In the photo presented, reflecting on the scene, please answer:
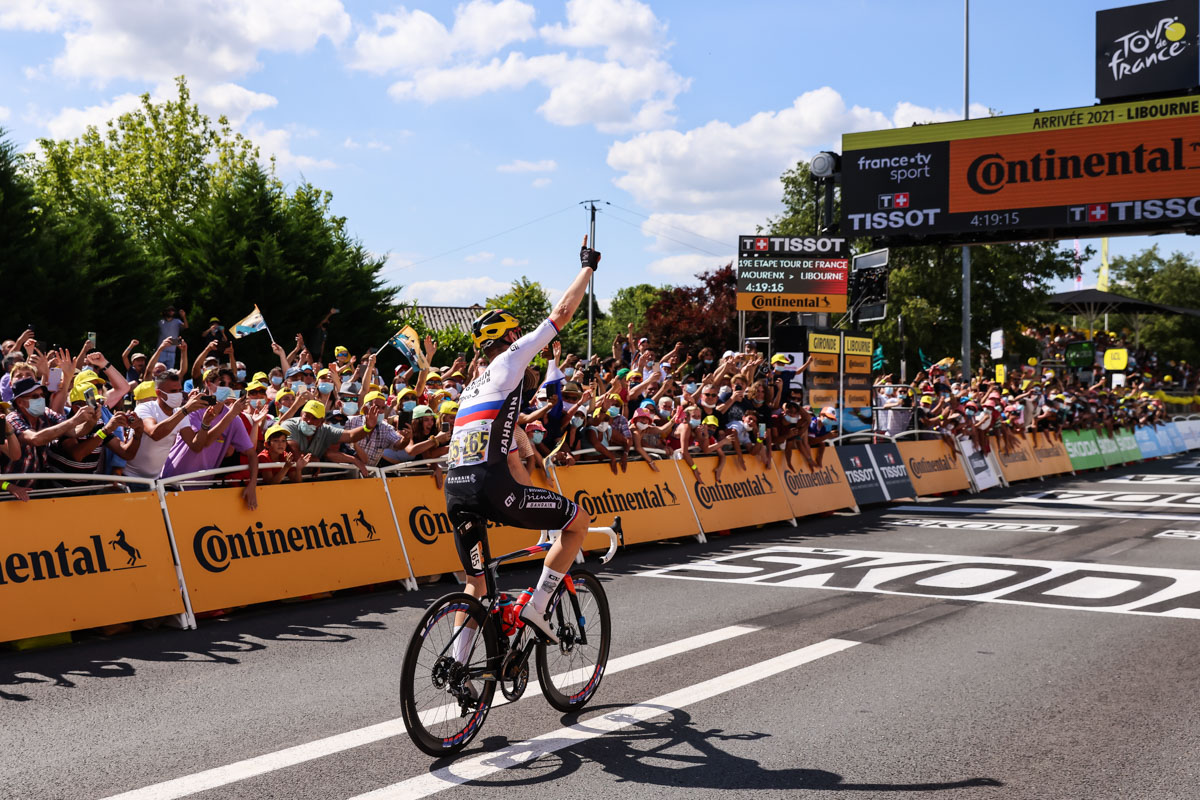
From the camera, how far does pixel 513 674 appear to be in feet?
17.6

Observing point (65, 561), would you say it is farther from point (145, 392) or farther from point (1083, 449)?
point (1083, 449)

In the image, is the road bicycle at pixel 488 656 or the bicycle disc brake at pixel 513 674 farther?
the bicycle disc brake at pixel 513 674

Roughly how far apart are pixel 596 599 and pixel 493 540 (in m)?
5.18

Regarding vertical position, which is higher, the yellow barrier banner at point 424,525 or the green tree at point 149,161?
the green tree at point 149,161

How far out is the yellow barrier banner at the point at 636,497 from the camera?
40.2ft

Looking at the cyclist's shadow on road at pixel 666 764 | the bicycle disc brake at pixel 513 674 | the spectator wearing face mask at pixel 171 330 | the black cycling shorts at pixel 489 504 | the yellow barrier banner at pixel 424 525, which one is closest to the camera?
the cyclist's shadow on road at pixel 666 764

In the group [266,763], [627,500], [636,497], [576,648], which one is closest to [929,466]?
[636,497]

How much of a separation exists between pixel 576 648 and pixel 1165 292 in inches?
3370

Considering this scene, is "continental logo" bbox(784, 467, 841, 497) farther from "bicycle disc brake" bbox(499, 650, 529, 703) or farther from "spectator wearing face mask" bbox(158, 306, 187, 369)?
"bicycle disc brake" bbox(499, 650, 529, 703)

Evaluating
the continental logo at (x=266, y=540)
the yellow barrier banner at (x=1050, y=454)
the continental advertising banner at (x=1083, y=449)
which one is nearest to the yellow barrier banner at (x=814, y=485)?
the continental logo at (x=266, y=540)

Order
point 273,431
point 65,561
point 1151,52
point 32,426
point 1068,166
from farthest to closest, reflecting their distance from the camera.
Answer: point 1151,52, point 1068,166, point 273,431, point 32,426, point 65,561

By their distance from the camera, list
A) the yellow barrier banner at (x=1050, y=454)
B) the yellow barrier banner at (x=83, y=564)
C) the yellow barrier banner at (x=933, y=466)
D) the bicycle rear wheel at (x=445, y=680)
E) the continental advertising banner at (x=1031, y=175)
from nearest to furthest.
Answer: the bicycle rear wheel at (x=445, y=680)
the yellow barrier banner at (x=83, y=564)
the yellow barrier banner at (x=933, y=466)
the continental advertising banner at (x=1031, y=175)
the yellow barrier banner at (x=1050, y=454)

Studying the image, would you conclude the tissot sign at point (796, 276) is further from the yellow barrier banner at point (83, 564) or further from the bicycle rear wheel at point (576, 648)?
the bicycle rear wheel at point (576, 648)

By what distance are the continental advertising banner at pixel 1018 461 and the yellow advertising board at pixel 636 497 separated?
1193 cm
